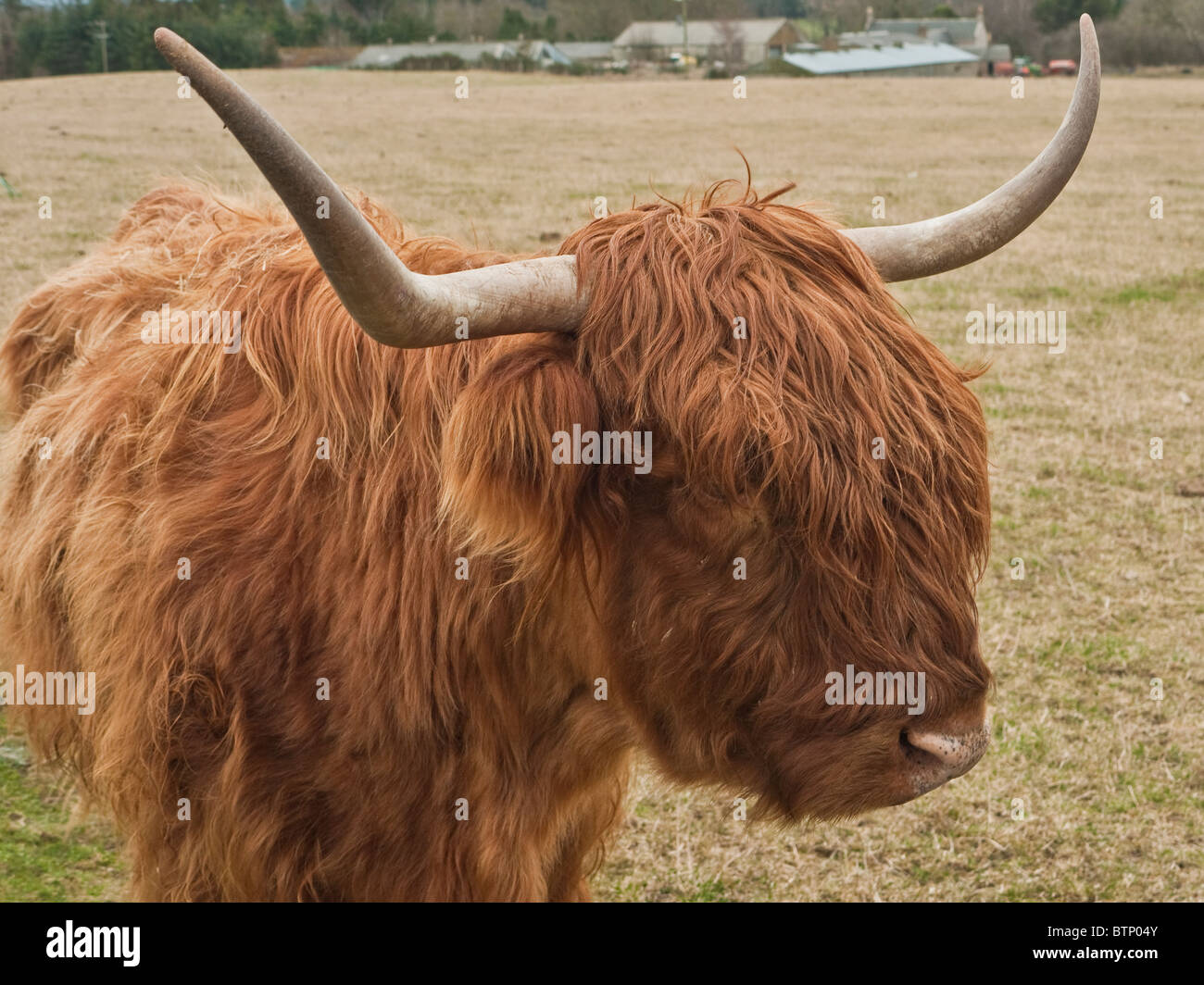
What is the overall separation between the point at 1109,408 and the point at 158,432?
6853 mm

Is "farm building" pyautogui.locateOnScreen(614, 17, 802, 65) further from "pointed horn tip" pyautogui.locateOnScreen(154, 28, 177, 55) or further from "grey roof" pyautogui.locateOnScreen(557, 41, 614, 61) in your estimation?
"pointed horn tip" pyautogui.locateOnScreen(154, 28, 177, 55)

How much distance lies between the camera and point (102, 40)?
60.3ft

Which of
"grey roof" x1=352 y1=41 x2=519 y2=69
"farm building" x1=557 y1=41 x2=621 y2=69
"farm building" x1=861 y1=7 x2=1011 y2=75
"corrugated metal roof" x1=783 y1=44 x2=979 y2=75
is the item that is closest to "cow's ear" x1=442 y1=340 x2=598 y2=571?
"grey roof" x1=352 y1=41 x2=519 y2=69

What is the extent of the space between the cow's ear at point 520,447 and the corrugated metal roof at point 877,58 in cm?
4380

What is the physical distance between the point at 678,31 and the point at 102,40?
96.2 feet

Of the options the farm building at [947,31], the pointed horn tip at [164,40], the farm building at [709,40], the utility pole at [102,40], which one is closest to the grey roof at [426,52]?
the farm building at [709,40]

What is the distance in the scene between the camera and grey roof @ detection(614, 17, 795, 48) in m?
43.2

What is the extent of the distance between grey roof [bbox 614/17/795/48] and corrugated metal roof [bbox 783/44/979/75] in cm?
144

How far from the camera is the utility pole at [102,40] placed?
18.0 m

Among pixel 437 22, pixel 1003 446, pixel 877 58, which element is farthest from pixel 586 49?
pixel 1003 446

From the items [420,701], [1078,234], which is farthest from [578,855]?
[1078,234]

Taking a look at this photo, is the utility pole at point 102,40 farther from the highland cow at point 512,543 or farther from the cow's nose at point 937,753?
the cow's nose at point 937,753

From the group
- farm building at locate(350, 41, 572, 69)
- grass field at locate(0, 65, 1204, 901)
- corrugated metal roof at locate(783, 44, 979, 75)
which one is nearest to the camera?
grass field at locate(0, 65, 1204, 901)

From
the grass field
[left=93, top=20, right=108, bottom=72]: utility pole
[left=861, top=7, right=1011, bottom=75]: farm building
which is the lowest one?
the grass field
